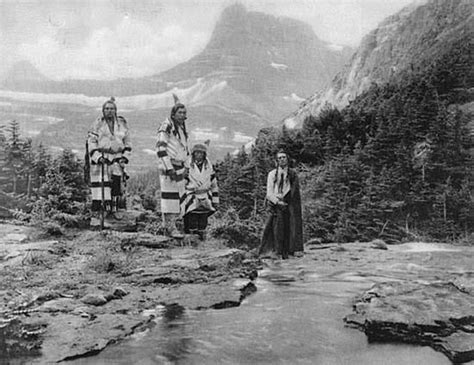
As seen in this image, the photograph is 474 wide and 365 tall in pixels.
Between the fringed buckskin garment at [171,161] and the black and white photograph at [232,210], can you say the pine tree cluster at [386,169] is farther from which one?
the fringed buckskin garment at [171,161]

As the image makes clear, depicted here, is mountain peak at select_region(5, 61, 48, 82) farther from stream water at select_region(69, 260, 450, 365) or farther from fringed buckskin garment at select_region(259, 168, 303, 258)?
stream water at select_region(69, 260, 450, 365)

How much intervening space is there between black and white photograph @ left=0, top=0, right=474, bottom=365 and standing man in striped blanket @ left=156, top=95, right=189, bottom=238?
0.02 m

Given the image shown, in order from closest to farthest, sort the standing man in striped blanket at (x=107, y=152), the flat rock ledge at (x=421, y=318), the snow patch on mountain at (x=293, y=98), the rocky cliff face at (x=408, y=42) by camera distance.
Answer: the flat rock ledge at (x=421, y=318)
the standing man in striped blanket at (x=107, y=152)
the snow patch on mountain at (x=293, y=98)
the rocky cliff face at (x=408, y=42)

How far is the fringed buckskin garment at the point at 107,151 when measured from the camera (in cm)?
677

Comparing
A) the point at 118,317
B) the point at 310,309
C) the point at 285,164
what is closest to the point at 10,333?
the point at 118,317

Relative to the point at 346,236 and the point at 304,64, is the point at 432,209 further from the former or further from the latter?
the point at 304,64

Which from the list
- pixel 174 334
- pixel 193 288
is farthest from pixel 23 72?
pixel 174 334

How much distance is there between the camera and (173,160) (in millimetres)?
6402

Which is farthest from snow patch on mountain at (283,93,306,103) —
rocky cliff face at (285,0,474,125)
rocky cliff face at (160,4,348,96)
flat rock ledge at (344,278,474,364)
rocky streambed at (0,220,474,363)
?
rocky cliff face at (285,0,474,125)

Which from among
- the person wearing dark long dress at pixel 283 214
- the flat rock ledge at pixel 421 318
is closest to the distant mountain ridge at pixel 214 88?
the person wearing dark long dress at pixel 283 214

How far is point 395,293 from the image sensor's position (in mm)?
3662

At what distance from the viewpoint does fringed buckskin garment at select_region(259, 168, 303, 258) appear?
5957 mm

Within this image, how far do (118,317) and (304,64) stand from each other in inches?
227

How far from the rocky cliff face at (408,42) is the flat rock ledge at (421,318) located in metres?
12.6
